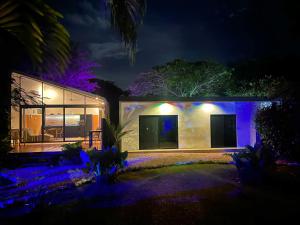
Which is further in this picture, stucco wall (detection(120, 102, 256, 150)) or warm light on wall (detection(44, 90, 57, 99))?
stucco wall (detection(120, 102, 256, 150))

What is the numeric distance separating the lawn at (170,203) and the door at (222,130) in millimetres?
6331

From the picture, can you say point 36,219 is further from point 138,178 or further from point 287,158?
point 287,158

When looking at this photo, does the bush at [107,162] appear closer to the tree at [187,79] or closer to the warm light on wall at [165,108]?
the warm light on wall at [165,108]

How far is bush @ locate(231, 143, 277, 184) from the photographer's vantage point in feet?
22.1

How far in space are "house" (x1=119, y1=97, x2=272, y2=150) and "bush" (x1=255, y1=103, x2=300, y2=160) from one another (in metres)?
2.21

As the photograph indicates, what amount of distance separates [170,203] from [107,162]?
3.33 m

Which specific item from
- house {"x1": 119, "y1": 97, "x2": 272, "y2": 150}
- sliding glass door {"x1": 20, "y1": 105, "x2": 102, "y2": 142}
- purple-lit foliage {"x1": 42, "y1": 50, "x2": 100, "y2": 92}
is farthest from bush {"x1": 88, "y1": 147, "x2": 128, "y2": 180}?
purple-lit foliage {"x1": 42, "y1": 50, "x2": 100, "y2": 92}

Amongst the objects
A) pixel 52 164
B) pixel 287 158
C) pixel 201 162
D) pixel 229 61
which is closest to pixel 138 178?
pixel 201 162

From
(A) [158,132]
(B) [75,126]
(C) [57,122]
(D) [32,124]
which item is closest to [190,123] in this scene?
(A) [158,132]

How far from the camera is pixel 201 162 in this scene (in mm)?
10141

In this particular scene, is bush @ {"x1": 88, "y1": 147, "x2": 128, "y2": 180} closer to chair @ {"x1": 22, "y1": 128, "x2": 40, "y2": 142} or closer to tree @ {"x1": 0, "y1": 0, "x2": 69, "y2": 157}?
tree @ {"x1": 0, "y1": 0, "x2": 69, "y2": 157}

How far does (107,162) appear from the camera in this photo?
8.23 m

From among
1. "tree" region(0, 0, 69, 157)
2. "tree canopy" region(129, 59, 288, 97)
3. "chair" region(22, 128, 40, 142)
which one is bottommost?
"chair" region(22, 128, 40, 142)

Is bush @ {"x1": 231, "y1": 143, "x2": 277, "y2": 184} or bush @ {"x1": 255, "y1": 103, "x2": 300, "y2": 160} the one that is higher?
bush @ {"x1": 255, "y1": 103, "x2": 300, "y2": 160}
